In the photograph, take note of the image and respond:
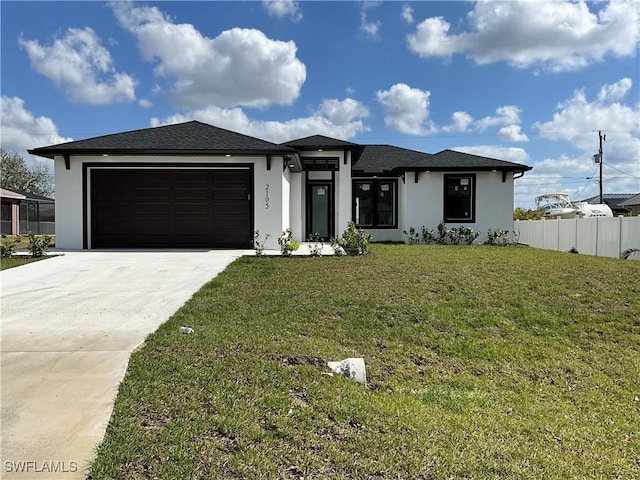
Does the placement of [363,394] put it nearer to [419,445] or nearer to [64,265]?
[419,445]

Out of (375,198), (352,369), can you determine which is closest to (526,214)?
(375,198)

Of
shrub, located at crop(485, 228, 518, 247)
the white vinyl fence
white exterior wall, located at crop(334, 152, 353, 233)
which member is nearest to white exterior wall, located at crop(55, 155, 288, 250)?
white exterior wall, located at crop(334, 152, 353, 233)

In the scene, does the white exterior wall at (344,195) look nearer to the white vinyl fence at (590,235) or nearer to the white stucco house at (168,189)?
the white stucco house at (168,189)

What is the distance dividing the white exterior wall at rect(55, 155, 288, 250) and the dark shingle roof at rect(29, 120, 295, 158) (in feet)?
1.17

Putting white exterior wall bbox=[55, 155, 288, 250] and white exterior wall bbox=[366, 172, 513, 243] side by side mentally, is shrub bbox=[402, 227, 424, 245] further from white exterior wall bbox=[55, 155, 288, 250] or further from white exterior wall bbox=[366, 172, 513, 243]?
white exterior wall bbox=[55, 155, 288, 250]

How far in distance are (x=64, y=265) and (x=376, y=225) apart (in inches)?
453

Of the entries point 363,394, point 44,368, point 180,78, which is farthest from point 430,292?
point 180,78

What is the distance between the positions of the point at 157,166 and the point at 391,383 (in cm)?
1058

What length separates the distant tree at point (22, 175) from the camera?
138 feet

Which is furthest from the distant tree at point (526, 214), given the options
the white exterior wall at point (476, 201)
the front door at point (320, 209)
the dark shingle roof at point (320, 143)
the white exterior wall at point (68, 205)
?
the white exterior wall at point (68, 205)

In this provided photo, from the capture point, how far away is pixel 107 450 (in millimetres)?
2545

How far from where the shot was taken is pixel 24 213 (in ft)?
Answer: 103

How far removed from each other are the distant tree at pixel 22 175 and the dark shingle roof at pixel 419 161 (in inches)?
1459

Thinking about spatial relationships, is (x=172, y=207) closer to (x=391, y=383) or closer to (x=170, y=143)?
(x=170, y=143)
